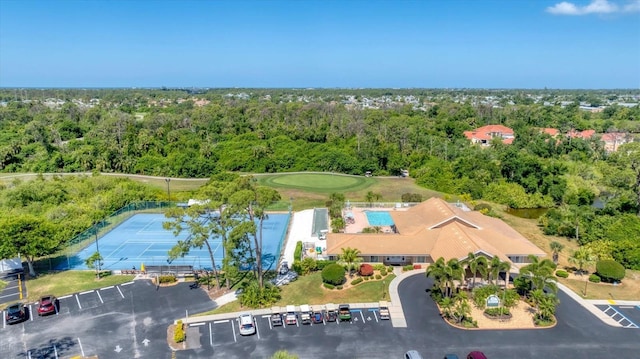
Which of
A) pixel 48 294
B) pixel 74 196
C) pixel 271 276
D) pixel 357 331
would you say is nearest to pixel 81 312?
pixel 48 294

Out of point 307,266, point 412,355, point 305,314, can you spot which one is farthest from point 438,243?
point 412,355

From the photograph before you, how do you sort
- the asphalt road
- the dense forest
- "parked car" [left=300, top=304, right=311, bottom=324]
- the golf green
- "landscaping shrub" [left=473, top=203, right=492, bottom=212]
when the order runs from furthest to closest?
the golf green < "landscaping shrub" [left=473, top=203, right=492, bottom=212] < the dense forest < "parked car" [left=300, top=304, right=311, bottom=324] < the asphalt road

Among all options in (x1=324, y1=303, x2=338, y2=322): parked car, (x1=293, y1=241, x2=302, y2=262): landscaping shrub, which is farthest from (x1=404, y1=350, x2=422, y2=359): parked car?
(x1=293, y1=241, x2=302, y2=262): landscaping shrub

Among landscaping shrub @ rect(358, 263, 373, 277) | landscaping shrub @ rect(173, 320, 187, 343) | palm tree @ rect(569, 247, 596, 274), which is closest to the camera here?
landscaping shrub @ rect(173, 320, 187, 343)

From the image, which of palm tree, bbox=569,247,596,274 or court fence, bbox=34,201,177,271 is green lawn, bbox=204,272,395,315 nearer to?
palm tree, bbox=569,247,596,274

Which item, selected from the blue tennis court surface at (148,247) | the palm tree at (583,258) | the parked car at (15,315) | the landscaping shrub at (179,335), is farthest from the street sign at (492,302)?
the parked car at (15,315)

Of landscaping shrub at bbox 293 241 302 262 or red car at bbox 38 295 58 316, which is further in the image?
landscaping shrub at bbox 293 241 302 262

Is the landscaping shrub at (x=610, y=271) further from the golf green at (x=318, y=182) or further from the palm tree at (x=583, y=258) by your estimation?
the golf green at (x=318, y=182)

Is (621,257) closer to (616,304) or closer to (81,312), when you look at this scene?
(616,304)
